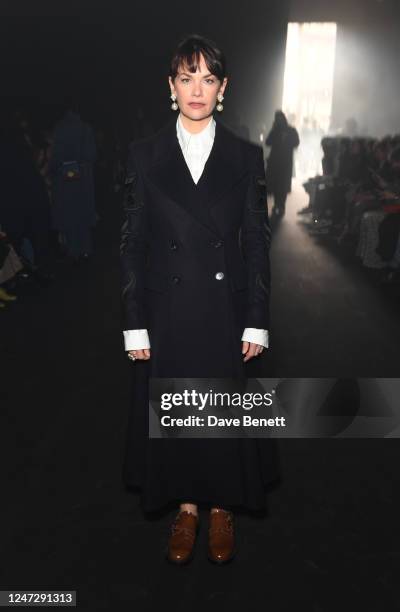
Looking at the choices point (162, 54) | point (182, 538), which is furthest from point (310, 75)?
point (182, 538)

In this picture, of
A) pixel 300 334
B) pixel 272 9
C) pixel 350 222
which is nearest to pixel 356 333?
pixel 300 334

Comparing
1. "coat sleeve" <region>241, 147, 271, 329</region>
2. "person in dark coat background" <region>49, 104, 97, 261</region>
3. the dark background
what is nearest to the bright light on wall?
the dark background

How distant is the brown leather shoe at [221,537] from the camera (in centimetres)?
220

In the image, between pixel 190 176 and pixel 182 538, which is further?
pixel 182 538

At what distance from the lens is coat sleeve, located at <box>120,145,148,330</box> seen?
201 centimetres

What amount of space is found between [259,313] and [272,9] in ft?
52.8

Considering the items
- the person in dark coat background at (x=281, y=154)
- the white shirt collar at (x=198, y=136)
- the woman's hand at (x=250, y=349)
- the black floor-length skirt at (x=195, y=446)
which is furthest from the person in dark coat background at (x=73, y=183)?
the woman's hand at (x=250, y=349)

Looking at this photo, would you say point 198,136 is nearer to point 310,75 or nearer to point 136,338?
point 136,338

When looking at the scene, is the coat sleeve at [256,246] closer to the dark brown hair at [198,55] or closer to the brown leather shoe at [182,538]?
the dark brown hair at [198,55]

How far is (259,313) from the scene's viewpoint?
2064 millimetres

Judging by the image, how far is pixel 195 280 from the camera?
2021 mm

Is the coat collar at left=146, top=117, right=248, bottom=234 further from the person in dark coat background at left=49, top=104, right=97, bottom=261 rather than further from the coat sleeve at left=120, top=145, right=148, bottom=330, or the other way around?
the person in dark coat background at left=49, top=104, right=97, bottom=261

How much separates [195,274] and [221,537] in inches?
36.8

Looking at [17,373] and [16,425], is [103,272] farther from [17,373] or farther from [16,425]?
[16,425]
